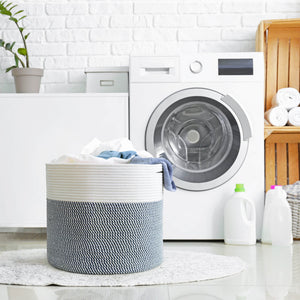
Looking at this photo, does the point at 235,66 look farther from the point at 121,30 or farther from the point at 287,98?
the point at 121,30

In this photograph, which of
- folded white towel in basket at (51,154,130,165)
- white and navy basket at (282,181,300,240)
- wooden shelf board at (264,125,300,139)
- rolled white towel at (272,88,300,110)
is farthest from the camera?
rolled white towel at (272,88,300,110)

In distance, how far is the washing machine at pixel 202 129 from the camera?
2.82m

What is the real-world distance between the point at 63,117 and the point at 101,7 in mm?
1020

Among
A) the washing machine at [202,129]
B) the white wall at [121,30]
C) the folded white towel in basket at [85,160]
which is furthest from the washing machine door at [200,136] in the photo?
the folded white towel in basket at [85,160]

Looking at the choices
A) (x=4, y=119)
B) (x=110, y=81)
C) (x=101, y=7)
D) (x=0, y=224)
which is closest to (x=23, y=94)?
(x=4, y=119)

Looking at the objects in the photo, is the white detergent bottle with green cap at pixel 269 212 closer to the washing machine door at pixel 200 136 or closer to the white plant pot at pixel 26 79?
the washing machine door at pixel 200 136

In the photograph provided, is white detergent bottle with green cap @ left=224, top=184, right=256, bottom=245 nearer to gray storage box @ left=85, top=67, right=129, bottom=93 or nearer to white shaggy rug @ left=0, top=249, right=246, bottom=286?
white shaggy rug @ left=0, top=249, right=246, bottom=286

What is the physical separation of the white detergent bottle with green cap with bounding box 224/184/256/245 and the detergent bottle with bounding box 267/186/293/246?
0.10 m

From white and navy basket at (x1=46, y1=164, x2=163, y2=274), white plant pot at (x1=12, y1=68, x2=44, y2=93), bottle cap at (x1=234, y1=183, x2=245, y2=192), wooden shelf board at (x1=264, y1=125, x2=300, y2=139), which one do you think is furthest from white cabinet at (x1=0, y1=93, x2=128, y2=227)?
white and navy basket at (x1=46, y1=164, x2=163, y2=274)

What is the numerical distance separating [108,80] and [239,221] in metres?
1.16

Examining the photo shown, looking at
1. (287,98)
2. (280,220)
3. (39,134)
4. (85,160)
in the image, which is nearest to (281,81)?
(287,98)

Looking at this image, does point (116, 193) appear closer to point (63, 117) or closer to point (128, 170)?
point (128, 170)

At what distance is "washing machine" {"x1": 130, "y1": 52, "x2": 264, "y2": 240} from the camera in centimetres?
282

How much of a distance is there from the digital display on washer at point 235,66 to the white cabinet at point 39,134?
0.57m
